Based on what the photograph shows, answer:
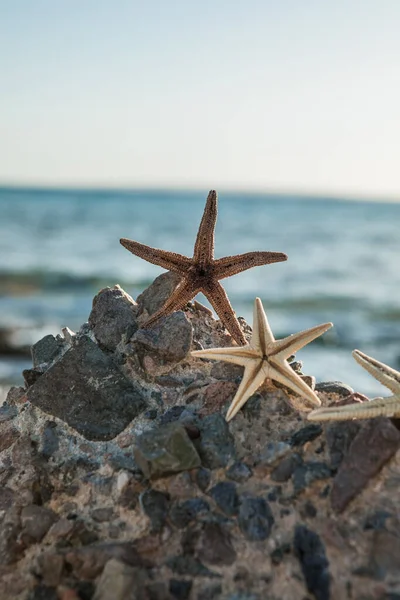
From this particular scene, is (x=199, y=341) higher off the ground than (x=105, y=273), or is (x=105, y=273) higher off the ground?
(x=199, y=341)

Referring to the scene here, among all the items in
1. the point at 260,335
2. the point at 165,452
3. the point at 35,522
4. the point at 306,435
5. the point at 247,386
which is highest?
the point at 260,335

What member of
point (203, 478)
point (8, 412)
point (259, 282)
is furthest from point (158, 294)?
point (259, 282)

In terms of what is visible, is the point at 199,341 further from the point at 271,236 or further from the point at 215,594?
the point at 271,236

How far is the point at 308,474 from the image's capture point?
271 cm

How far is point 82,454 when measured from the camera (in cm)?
313

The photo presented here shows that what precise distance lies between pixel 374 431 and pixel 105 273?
17.2 m

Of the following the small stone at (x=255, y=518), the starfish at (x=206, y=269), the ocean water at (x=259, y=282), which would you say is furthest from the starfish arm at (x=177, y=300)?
the ocean water at (x=259, y=282)

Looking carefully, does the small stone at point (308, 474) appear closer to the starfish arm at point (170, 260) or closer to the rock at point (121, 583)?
the rock at point (121, 583)

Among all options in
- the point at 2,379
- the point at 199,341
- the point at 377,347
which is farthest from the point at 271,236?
the point at 199,341

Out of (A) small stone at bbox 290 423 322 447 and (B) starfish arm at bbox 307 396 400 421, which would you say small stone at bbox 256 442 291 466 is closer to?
(A) small stone at bbox 290 423 322 447

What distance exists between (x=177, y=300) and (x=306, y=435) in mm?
1112

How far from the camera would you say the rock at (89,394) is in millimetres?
3232

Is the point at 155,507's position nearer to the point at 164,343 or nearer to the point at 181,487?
the point at 181,487

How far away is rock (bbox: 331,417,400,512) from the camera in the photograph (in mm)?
2604
